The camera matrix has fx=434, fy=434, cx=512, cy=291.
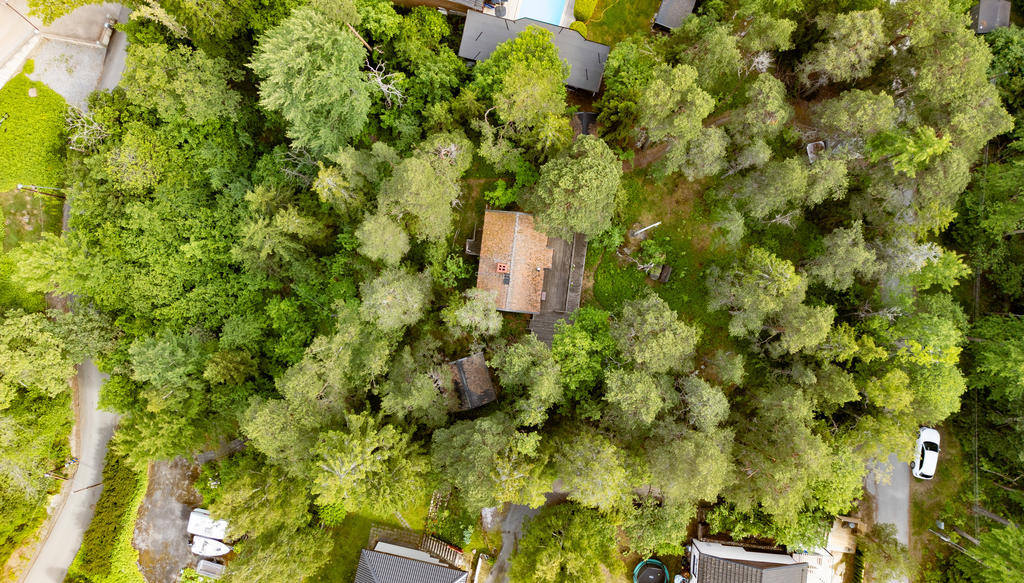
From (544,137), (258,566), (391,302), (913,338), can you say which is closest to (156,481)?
(258,566)

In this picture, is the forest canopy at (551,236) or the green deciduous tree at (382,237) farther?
the green deciduous tree at (382,237)

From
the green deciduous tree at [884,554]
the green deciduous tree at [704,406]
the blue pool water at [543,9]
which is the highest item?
the blue pool water at [543,9]

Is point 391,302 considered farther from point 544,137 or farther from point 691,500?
point 691,500

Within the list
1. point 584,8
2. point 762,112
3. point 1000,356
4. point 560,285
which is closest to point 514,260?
point 560,285

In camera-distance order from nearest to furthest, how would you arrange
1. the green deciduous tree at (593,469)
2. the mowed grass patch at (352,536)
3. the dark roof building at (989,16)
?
the green deciduous tree at (593,469), the mowed grass patch at (352,536), the dark roof building at (989,16)

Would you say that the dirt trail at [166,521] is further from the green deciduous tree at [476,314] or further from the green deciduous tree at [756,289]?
the green deciduous tree at [756,289]

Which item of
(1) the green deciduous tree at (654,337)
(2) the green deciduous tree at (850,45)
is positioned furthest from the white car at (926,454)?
(2) the green deciduous tree at (850,45)

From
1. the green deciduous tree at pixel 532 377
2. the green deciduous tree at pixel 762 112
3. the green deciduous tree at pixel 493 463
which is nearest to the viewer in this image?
the green deciduous tree at pixel 493 463

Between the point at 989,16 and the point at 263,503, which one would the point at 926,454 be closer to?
the point at 989,16
